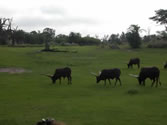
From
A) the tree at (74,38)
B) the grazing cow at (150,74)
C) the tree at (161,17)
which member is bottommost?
the grazing cow at (150,74)

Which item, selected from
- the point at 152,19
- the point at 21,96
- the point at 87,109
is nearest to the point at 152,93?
the point at 87,109

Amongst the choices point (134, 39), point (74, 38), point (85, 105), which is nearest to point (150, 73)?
point (85, 105)

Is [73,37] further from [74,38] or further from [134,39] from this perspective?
[134,39]

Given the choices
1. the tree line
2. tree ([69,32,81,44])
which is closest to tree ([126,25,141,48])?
the tree line

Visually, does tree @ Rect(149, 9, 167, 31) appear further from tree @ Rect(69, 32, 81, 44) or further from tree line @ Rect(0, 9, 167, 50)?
tree @ Rect(69, 32, 81, 44)

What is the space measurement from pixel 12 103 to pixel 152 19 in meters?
58.9

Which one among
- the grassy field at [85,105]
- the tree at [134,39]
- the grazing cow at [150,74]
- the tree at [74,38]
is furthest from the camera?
the tree at [74,38]

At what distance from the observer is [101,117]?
11.2 meters

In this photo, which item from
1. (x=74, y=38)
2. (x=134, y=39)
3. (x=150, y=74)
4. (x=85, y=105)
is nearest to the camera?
(x=85, y=105)

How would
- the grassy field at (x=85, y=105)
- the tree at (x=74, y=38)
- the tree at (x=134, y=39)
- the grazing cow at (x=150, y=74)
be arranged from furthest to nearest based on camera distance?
the tree at (x=74, y=38)
the tree at (x=134, y=39)
the grazing cow at (x=150, y=74)
the grassy field at (x=85, y=105)

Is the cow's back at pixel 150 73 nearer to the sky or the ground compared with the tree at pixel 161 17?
nearer to the ground

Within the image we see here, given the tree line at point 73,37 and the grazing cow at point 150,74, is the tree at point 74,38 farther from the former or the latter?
the grazing cow at point 150,74

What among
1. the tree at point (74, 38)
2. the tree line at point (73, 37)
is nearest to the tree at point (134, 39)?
the tree line at point (73, 37)

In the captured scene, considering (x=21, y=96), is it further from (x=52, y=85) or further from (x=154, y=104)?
(x=154, y=104)
